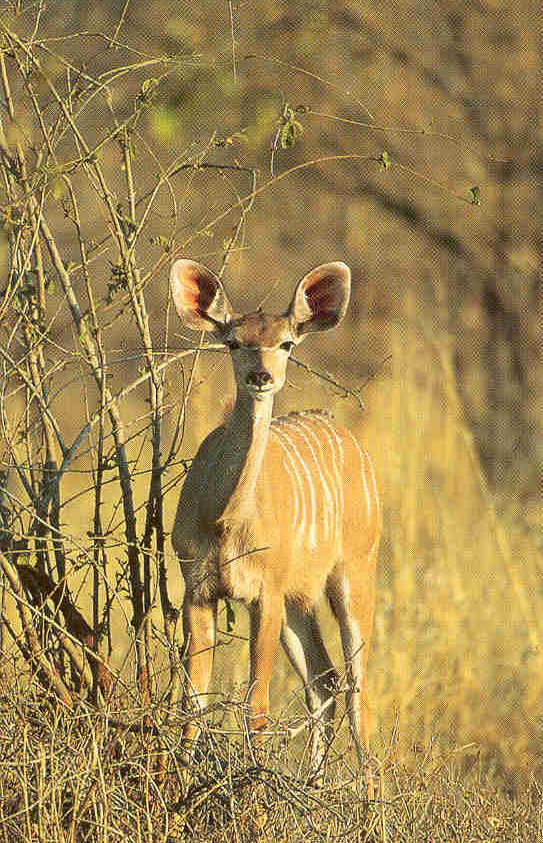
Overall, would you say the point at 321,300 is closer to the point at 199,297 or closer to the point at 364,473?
the point at 199,297

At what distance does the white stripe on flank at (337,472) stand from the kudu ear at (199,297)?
97 cm

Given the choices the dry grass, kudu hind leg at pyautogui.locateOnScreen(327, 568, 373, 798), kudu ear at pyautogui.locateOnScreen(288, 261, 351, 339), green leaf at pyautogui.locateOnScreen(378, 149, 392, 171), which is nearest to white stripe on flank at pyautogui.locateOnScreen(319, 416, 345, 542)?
kudu hind leg at pyautogui.locateOnScreen(327, 568, 373, 798)

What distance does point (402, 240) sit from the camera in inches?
461

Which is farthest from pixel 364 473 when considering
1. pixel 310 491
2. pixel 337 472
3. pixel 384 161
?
pixel 384 161

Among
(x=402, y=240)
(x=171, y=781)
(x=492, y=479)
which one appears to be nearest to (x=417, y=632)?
(x=171, y=781)

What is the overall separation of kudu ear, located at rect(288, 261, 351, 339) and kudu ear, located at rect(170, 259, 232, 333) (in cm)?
17

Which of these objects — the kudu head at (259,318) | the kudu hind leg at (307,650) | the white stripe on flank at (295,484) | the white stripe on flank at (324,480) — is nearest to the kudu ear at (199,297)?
the kudu head at (259,318)

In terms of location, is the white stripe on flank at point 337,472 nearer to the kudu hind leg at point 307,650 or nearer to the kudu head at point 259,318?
the kudu hind leg at point 307,650

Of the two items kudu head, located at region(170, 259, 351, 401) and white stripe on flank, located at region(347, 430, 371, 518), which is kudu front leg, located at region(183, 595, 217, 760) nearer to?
kudu head, located at region(170, 259, 351, 401)

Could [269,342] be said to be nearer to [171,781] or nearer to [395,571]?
[171,781]

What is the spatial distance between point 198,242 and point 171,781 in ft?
20.7

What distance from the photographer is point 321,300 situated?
3611 mm

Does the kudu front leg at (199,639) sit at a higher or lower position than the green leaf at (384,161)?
lower

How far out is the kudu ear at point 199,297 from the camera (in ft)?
11.4
